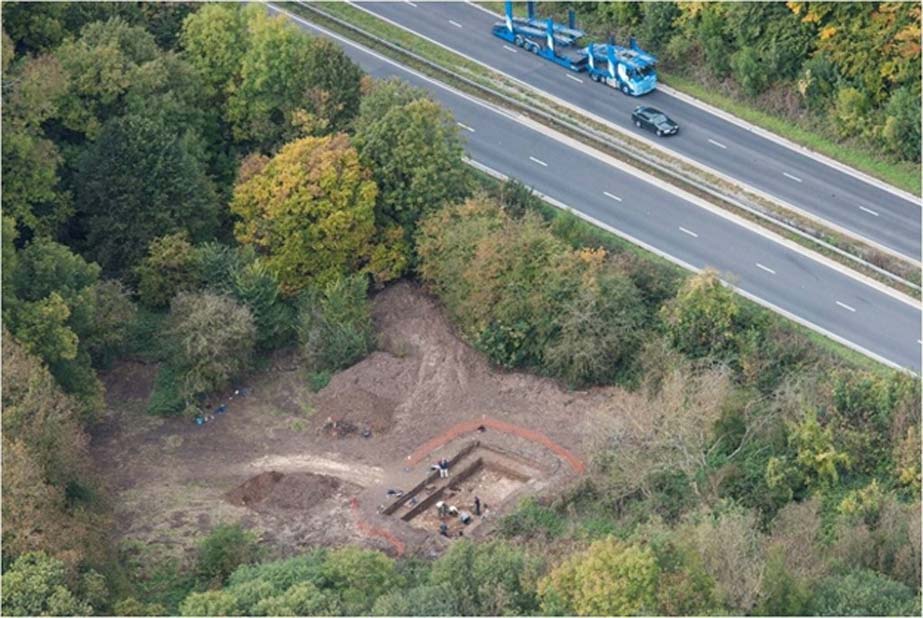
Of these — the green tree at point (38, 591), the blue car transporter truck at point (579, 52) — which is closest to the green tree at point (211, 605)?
the green tree at point (38, 591)

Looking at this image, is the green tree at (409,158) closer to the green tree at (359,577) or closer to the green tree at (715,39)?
the green tree at (715,39)

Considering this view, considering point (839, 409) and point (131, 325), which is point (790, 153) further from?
point (131, 325)

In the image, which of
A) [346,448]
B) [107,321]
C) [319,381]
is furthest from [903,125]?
[107,321]

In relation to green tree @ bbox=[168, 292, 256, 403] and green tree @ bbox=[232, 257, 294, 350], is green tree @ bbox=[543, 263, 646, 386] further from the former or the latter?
green tree @ bbox=[168, 292, 256, 403]

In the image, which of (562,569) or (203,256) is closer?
(562,569)

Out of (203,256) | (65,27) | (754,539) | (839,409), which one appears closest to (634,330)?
(839,409)

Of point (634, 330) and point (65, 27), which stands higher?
point (65, 27)
